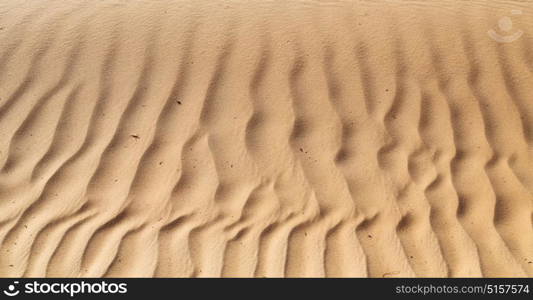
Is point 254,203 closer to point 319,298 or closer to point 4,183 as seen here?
point 319,298

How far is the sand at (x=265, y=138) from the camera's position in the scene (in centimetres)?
269

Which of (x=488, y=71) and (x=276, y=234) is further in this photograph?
(x=488, y=71)

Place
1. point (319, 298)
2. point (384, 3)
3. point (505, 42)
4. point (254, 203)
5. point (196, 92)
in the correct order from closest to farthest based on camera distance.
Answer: point (319, 298) < point (254, 203) < point (196, 92) < point (505, 42) < point (384, 3)

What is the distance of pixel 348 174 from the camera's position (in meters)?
3.00

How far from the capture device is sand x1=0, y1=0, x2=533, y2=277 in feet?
8.81

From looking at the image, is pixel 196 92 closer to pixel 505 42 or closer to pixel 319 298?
pixel 319 298

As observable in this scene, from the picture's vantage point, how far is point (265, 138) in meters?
3.13

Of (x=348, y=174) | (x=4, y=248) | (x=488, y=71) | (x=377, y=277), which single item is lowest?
(x=4, y=248)

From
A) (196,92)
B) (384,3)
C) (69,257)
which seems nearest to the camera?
(69,257)

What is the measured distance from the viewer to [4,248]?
267 centimetres

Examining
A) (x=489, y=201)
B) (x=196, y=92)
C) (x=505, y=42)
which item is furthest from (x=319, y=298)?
(x=505, y=42)

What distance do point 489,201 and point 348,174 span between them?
836 millimetres

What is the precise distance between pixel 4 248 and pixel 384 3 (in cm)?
320

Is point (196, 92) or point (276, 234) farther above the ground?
point (196, 92)
